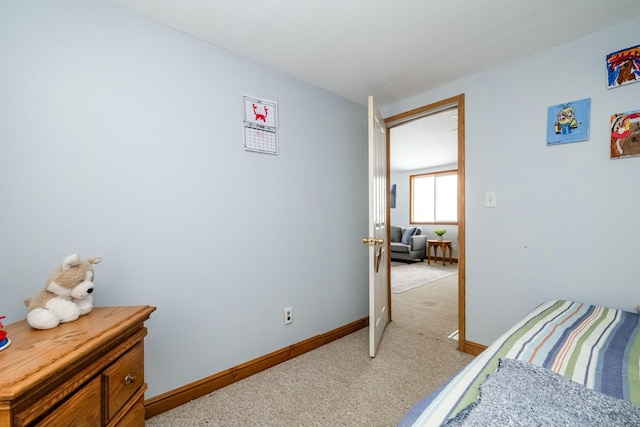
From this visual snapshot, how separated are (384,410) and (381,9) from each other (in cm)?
218

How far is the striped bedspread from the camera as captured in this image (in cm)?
77

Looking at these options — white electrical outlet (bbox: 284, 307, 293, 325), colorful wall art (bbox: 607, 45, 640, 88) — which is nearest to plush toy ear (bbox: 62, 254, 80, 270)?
white electrical outlet (bbox: 284, 307, 293, 325)

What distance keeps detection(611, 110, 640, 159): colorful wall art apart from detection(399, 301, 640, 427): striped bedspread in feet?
2.92

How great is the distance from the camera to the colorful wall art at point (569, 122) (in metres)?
1.69

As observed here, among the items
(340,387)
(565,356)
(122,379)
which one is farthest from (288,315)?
(565,356)

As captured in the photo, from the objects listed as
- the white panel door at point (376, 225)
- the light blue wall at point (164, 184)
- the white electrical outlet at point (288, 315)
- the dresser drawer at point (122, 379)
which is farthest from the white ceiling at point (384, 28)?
the white electrical outlet at point (288, 315)

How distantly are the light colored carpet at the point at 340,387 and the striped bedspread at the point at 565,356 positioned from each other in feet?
2.60

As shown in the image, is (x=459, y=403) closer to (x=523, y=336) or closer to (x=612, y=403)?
(x=612, y=403)

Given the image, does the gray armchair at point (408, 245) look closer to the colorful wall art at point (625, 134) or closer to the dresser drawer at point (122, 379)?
the colorful wall art at point (625, 134)

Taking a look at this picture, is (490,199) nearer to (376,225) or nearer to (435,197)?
(376,225)

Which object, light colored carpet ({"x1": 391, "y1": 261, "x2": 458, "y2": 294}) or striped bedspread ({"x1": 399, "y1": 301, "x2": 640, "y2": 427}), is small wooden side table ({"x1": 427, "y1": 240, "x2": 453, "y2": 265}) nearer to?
light colored carpet ({"x1": 391, "y1": 261, "x2": 458, "y2": 294})

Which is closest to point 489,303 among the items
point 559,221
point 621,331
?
point 559,221

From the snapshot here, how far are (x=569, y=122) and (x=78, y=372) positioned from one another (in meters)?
2.68

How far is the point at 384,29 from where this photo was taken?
1.62 m
